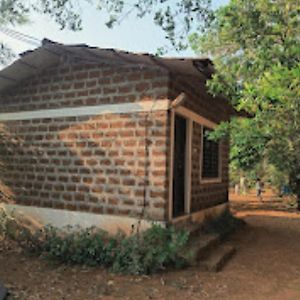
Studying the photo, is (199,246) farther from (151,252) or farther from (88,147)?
(88,147)

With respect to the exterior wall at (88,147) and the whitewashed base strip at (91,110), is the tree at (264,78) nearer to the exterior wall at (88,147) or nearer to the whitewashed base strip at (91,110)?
the whitewashed base strip at (91,110)

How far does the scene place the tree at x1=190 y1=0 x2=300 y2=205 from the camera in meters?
4.75

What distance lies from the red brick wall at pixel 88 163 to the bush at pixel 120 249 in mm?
475

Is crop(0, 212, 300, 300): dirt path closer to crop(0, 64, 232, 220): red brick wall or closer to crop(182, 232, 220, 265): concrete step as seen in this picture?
crop(182, 232, 220, 265): concrete step

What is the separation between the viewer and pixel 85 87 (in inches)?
319

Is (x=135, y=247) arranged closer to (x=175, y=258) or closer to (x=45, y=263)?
(x=175, y=258)

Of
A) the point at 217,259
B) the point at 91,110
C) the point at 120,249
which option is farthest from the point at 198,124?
the point at 120,249

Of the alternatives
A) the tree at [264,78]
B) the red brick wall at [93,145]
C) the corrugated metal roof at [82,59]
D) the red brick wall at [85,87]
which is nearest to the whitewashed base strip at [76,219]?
the red brick wall at [93,145]

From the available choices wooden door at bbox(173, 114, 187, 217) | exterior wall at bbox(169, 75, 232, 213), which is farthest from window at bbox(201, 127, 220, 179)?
wooden door at bbox(173, 114, 187, 217)

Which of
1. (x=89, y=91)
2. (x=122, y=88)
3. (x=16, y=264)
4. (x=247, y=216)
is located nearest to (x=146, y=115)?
(x=122, y=88)

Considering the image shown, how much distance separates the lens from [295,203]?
58.0ft

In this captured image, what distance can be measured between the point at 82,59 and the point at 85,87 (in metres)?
0.61

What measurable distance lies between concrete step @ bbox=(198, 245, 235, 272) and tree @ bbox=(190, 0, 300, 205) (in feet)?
6.55

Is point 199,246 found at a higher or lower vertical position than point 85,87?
lower
